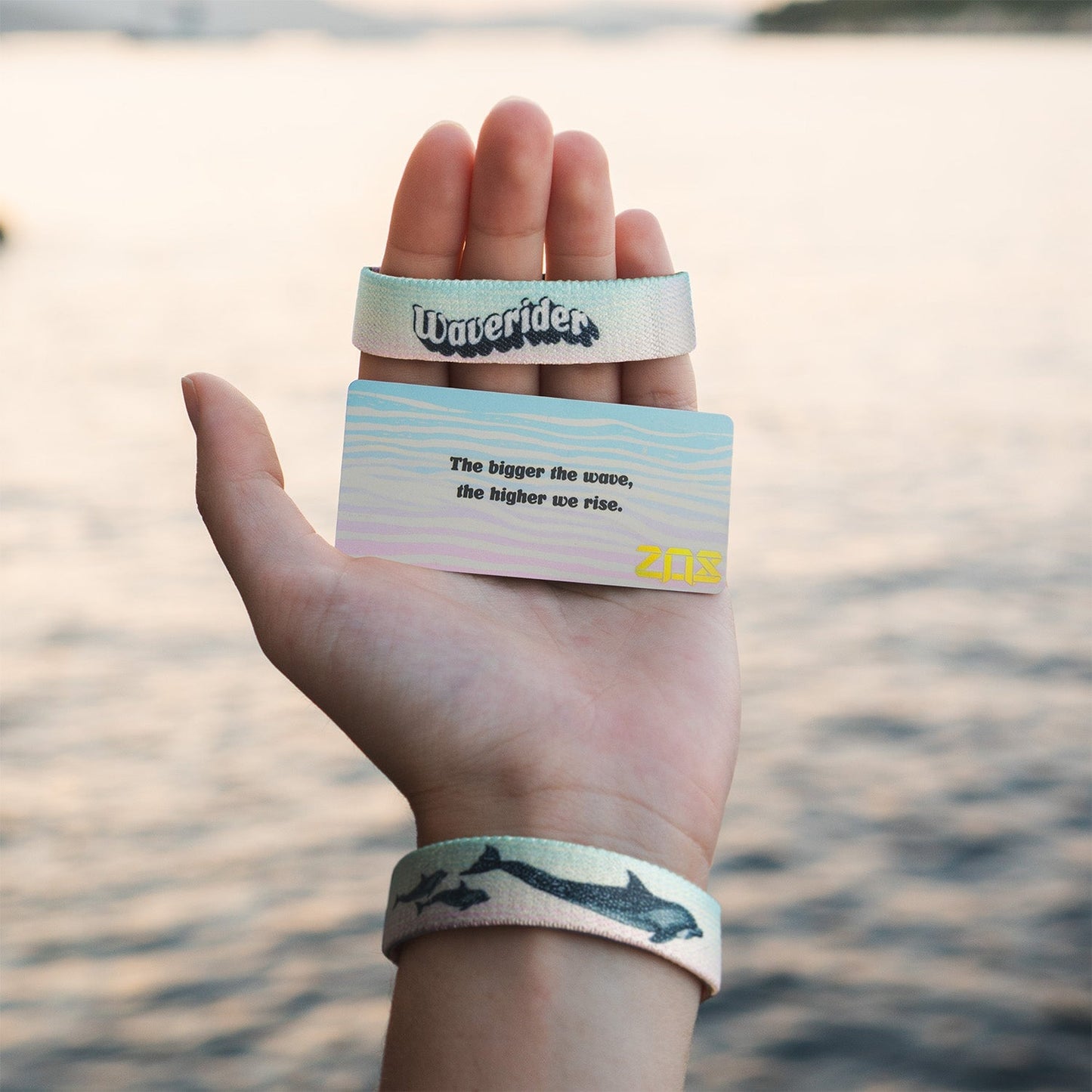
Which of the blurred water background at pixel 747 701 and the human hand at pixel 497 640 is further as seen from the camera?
the blurred water background at pixel 747 701

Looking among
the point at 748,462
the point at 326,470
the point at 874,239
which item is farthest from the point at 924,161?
the point at 326,470

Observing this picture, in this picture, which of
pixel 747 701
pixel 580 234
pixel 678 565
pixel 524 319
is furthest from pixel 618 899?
pixel 747 701

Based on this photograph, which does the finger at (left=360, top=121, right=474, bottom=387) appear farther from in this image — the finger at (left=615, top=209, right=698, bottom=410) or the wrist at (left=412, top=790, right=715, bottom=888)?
the wrist at (left=412, top=790, right=715, bottom=888)

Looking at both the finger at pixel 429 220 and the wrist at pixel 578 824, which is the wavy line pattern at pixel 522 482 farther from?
the wrist at pixel 578 824

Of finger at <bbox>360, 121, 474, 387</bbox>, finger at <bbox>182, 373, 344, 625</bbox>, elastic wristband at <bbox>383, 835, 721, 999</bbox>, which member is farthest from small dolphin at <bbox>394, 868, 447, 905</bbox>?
finger at <bbox>360, 121, 474, 387</bbox>

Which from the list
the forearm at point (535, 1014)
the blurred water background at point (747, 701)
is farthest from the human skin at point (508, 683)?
the blurred water background at point (747, 701)

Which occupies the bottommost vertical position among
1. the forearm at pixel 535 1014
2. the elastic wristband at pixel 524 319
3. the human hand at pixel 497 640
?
the forearm at pixel 535 1014

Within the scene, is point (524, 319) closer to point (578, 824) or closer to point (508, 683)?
point (508, 683)

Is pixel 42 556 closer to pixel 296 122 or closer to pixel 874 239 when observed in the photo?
pixel 874 239
